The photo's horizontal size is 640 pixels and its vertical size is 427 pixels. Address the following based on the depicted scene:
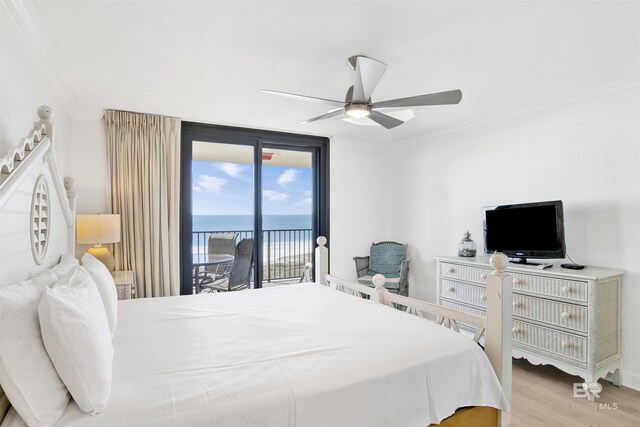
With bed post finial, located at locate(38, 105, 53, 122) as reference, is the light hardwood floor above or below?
below

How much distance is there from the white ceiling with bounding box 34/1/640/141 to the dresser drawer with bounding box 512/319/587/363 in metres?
2.03

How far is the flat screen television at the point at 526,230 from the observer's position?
3.05 meters

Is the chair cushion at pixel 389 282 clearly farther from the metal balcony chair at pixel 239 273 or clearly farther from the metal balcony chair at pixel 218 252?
the metal balcony chair at pixel 218 252

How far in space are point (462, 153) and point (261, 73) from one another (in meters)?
2.68

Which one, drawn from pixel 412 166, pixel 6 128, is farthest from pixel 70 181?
pixel 412 166

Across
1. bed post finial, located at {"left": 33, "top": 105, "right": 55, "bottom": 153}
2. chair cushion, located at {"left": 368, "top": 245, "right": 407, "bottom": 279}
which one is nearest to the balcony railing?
chair cushion, located at {"left": 368, "top": 245, "right": 407, "bottom": 279}

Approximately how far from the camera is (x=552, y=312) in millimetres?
2879

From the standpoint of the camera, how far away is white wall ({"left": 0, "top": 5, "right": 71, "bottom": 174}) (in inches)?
68.9

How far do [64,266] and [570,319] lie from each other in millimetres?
3578

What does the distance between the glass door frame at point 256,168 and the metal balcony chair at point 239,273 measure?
0.09 m

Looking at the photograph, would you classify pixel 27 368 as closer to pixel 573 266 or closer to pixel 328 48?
pixel 328 48

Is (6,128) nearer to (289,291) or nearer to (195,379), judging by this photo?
(195,379)

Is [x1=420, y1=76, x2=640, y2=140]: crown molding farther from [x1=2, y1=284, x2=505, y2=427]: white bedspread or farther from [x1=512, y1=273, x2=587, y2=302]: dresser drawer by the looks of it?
[x1=2, y1=284, x2=505, y2=427]: white bedspread

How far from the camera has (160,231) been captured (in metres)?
3.82
